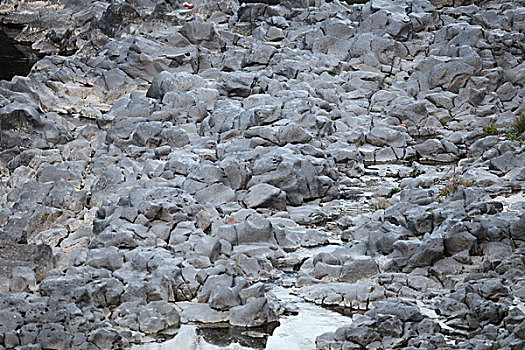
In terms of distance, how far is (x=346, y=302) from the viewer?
7289 millimetres

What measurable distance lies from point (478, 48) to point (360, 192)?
538 cm

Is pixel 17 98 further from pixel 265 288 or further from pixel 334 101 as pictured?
pixel 265 288

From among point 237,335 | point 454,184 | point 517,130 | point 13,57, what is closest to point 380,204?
point 454,184

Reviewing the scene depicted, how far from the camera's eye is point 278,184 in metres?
9.89

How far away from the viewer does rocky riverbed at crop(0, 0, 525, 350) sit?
695cm

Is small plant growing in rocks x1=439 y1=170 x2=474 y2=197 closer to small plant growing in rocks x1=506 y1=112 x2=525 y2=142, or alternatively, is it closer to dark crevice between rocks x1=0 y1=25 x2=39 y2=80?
small plant growing in rocks x1=506 y1=112 x2=525 y2=142

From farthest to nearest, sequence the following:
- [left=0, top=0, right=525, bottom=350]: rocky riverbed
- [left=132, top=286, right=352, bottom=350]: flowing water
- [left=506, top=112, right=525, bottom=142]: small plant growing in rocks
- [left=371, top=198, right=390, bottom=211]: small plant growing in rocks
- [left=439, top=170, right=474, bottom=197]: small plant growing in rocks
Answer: [left=506, top=112, right=525, bottom=142]: small plant growing in rocks
[left=371, top=198, right=390, bottom=211]: small plant growing in rocks
[left=439, top=170, right=474, bottom=197]: small plant growing in rocks
[left=0, top=0, right=525, bottom=350]: rocky riverbed
[left=132, top=286, right=352, bottom=350]: flowing water

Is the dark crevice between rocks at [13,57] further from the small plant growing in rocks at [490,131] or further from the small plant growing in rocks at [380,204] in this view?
the small plant growing in rocks at [380,204]

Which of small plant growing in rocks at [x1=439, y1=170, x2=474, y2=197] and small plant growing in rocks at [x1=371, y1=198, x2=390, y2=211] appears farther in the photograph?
small plant growing in rocks at [x1=371, y1=198, x2=390, y2=211]

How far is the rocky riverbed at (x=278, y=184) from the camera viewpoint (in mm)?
6953

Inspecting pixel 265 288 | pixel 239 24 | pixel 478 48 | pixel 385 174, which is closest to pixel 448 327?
pixel 265 288

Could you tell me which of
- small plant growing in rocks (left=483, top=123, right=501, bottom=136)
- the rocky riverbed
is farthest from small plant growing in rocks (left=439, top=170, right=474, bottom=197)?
small plant growing in rocks (left=483, top=123, right=501, bottom=136)

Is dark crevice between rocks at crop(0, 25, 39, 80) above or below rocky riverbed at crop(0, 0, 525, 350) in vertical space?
below

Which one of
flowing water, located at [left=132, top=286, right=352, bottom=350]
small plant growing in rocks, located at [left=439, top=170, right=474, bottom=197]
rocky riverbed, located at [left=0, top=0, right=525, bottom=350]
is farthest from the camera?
small plant growing in rocks, located at [left=439, top=170, right=474, bottom=197]
